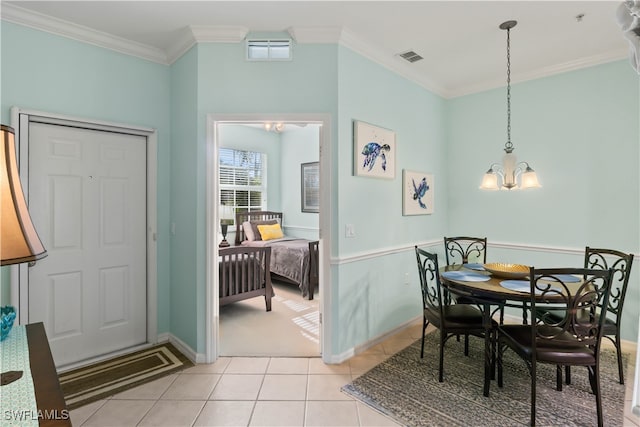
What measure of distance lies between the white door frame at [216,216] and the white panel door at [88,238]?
0.80 m

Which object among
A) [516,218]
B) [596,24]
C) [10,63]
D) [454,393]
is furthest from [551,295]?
[10,63]

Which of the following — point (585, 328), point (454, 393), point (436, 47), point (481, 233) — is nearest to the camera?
point (585, 328)

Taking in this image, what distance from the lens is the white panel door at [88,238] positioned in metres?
2.54

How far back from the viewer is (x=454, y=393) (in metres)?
2.30

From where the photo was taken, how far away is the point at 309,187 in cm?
616

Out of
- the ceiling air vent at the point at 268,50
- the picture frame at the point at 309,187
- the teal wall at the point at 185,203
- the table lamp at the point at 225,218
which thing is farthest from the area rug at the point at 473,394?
the table lamp at the point at 225,218

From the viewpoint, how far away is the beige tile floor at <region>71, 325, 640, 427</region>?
2.03m

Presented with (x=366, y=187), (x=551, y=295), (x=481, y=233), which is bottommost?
(x=551, y=295)

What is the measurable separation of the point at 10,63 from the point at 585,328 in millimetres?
4389

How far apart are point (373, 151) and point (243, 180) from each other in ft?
12.4

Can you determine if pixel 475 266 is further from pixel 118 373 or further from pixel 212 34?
pixel 118 373

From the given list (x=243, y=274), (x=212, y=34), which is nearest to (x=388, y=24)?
(x=212, y=34)

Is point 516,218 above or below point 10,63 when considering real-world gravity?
below

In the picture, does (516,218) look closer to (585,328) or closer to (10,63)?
(585,328)
